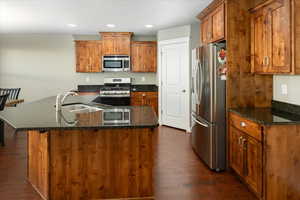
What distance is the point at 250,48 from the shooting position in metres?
3.70

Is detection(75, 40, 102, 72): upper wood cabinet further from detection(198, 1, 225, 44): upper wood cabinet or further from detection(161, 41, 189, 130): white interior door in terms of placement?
detection(198, 1, 225, 44): upper wood cabinet

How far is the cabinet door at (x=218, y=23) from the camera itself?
12.6ft

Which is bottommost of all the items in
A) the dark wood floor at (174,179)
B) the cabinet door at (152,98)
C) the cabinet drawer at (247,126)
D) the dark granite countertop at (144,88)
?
the dark wood floor at (174,179)

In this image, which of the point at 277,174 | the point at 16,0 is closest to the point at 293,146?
the point at 277,174

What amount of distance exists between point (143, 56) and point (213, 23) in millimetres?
3601

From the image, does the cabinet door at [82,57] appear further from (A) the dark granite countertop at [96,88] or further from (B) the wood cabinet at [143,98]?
(B) the wood cabinet at [143,98]

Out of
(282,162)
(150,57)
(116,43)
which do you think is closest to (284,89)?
(282,162)

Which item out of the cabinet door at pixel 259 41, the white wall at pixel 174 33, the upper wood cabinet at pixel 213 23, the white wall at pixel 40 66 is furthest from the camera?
the white wall at pixel 40 66

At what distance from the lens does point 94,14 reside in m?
5.29

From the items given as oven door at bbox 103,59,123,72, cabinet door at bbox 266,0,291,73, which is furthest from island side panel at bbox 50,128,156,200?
oven door at bbox 103,59,123,72

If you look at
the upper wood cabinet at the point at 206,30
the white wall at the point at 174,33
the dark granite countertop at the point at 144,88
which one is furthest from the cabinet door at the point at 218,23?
the dark granite countertop at the point at 144,88

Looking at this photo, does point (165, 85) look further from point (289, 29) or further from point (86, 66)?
point (289, 29)

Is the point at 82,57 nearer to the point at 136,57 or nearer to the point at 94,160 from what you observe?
the point at 136,57

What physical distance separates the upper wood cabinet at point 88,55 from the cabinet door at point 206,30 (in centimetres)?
344
